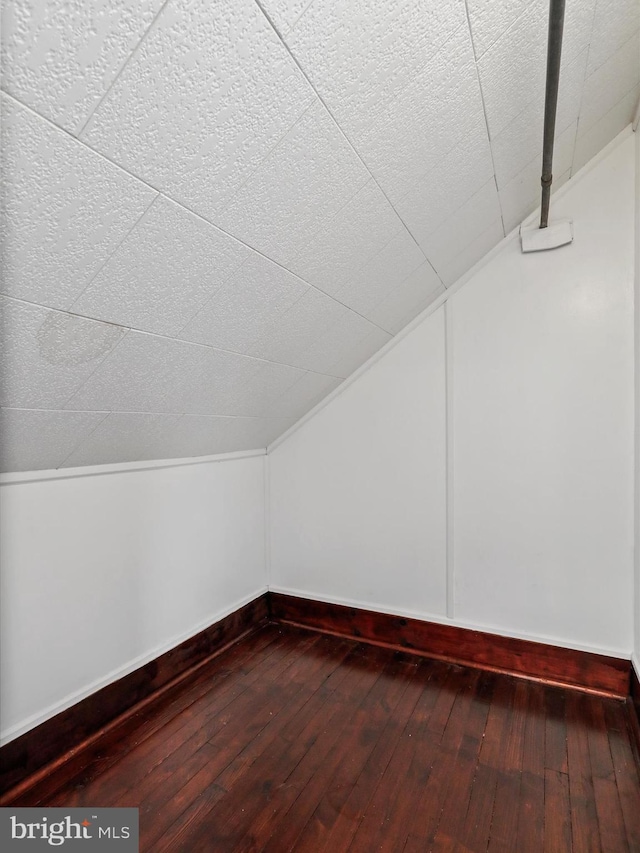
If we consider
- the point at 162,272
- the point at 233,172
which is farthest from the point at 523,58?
the point at 162,272

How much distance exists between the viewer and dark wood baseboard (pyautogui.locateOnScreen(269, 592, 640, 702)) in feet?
6.06

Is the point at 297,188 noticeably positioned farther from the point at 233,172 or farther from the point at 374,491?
the point at 374,491

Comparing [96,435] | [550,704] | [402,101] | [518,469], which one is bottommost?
[550,704]

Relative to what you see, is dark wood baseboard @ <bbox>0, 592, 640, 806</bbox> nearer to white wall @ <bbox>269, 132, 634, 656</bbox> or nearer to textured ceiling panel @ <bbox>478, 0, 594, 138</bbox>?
white wall @ <bbox>269, 132, 634, 656</bbox>

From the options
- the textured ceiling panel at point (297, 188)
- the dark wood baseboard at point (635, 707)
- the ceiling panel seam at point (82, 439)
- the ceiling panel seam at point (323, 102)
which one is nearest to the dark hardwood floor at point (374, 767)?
the dark wood baseboard at point (635, 707)

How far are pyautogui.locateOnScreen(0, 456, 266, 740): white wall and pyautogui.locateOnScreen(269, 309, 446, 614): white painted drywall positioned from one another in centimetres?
36

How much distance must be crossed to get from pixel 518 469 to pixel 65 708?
2.09 metres

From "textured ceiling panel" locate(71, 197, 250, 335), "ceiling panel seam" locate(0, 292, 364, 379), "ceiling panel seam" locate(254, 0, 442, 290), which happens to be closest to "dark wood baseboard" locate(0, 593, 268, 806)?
"ceiling panel seam" locate(0, 292, 364, 379)

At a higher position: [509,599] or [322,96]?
[322,96]

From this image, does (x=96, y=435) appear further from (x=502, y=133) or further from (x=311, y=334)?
(x=502, y=133)

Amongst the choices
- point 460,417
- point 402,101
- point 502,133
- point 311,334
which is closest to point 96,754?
point 311,334

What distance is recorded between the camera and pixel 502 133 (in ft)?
4.55

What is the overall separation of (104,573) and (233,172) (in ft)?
4.97

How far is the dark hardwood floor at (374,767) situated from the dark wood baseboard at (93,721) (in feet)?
0.23
